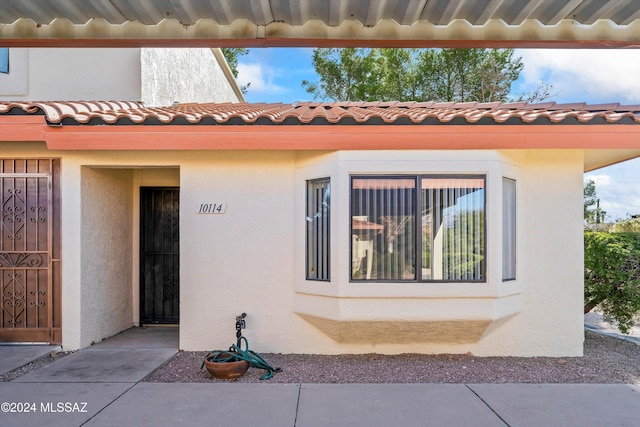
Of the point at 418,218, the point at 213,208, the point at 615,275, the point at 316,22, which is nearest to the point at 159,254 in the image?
the point at 213,208

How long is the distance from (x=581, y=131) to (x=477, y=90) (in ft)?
52.7

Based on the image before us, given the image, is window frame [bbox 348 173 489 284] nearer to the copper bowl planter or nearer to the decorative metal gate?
the copper bowl planter

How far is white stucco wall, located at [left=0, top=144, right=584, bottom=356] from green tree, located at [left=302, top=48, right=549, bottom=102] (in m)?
14.6

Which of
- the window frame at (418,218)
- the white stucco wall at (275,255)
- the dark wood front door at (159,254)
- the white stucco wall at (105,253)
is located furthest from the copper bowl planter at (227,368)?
the dark wood front door at (159,254)

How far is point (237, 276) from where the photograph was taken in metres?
6.79

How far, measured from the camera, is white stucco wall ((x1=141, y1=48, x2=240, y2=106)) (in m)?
9.22

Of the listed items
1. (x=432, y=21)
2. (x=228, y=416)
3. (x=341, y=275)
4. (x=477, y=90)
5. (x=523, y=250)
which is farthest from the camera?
(x=477, y=90)

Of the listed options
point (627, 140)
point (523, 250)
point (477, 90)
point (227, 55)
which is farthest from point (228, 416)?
point (227, 55)

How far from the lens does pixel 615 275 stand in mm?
7230

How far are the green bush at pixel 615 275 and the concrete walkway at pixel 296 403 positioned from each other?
2272 millimetres

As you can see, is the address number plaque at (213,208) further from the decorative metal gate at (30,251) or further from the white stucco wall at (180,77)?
the white stucco wall at (180,77)

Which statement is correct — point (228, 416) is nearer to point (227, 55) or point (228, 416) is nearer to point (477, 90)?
point (477, 90)

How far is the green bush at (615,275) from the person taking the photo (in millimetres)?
7137

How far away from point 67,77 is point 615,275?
10.6 m
